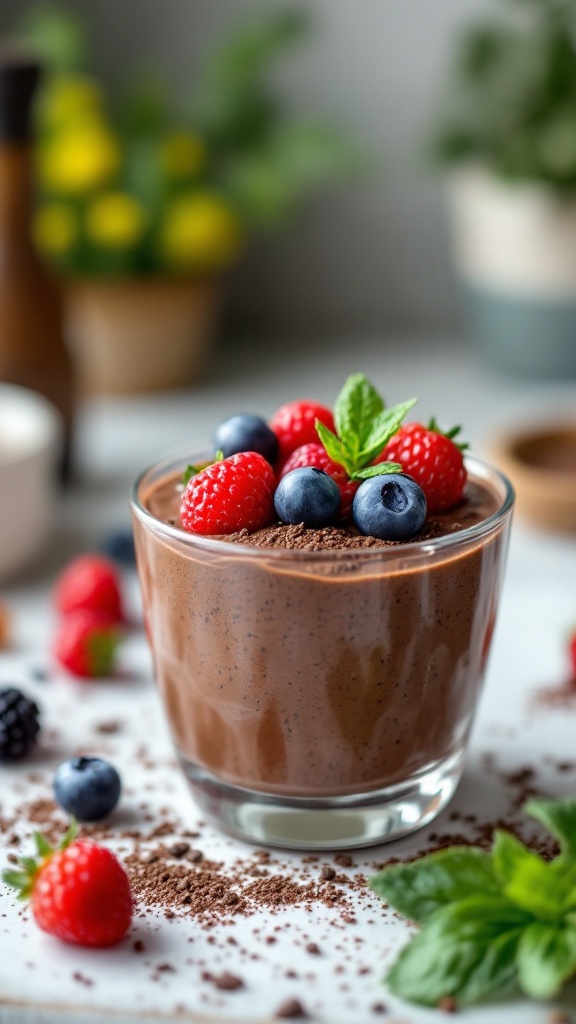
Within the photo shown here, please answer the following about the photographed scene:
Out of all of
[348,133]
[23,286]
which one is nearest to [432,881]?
[23,286]

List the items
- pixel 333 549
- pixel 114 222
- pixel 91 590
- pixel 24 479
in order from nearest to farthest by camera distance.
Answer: pixel 333 549
pixel 91 590
pixel 24 479
pixel 114 222

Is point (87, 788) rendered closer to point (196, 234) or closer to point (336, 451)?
point (336, 451)

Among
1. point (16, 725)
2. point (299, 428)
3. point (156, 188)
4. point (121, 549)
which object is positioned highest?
point (299, 428)

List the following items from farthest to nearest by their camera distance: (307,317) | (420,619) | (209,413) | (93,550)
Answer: (307,317) → (209,413) → (93,550) → (420,619)

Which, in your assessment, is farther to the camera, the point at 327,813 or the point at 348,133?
the point at 348,133

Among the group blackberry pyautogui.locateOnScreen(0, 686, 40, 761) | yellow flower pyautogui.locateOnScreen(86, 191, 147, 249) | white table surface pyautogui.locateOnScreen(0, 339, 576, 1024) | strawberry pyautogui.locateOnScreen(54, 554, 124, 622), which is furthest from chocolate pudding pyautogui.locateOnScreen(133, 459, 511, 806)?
yellow flower pyautogui.locateOnScreen(86, 191, 147, 249)

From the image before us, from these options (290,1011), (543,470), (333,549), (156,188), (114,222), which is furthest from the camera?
(156,188)

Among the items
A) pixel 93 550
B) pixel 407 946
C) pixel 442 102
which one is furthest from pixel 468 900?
pixel 442 102

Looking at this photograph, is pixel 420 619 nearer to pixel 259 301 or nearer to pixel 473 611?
pixel 473 611
